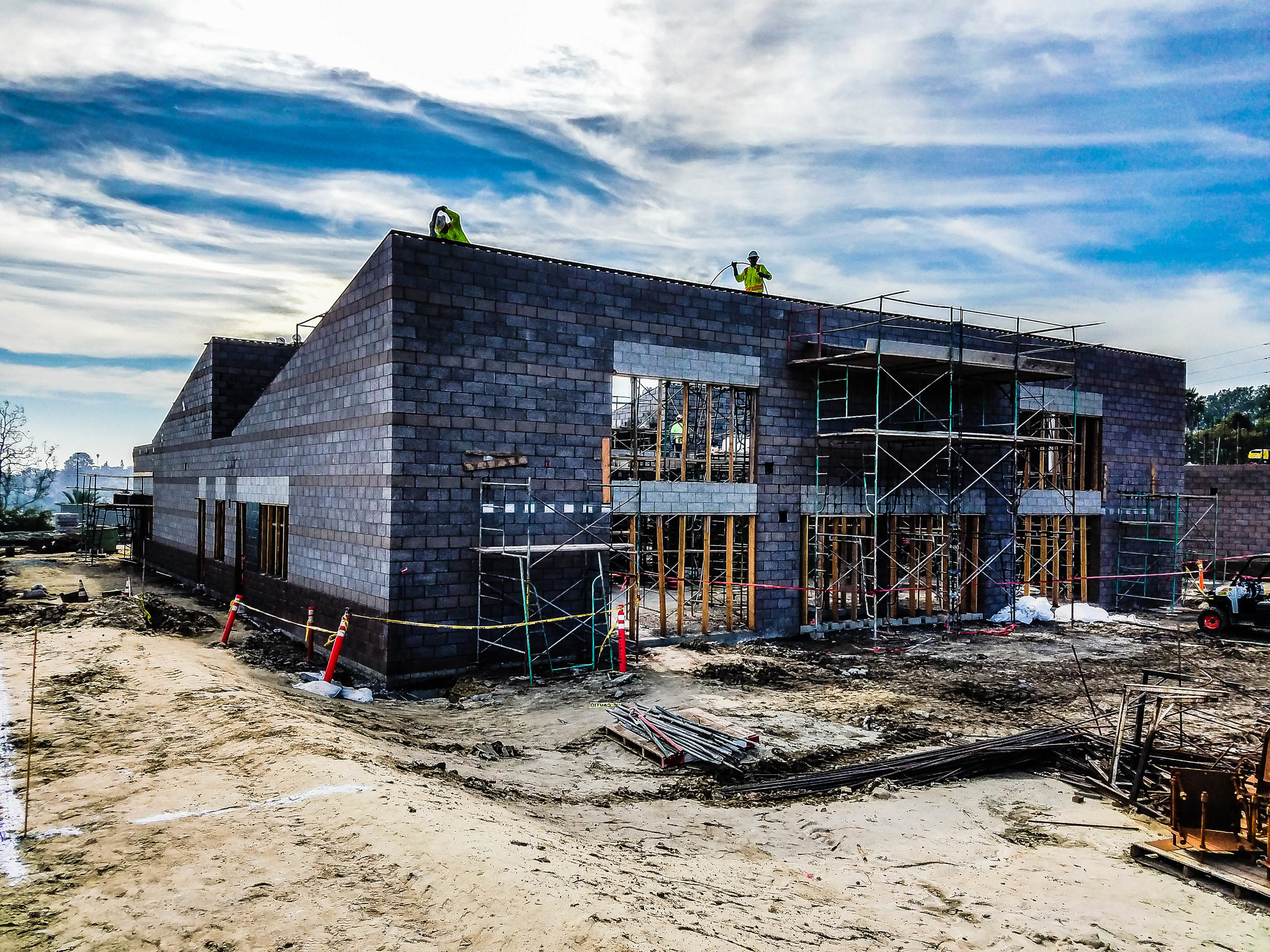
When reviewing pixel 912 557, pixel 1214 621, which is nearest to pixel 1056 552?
pixel 1214 621

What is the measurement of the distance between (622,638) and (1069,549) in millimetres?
14276

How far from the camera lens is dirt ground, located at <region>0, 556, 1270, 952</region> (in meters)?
4.63

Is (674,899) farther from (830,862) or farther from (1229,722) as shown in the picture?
(1229,722)

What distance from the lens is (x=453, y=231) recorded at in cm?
1335

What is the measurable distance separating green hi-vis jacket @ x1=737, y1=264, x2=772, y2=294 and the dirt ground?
366 inches

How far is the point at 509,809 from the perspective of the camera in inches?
276

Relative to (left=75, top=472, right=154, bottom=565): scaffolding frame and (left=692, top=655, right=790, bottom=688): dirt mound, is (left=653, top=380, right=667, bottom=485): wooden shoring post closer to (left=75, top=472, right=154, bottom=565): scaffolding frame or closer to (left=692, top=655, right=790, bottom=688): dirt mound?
(left=692, top=655, right=790, bottom=688): dirt mound

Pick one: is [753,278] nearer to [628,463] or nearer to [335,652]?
[628,463]

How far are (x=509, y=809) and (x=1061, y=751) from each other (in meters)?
6.77

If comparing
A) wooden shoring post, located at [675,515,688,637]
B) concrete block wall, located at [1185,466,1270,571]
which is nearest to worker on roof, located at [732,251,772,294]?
wooden shoring post, located at [675,515,688,637]

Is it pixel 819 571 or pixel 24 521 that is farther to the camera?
pixel 24 521

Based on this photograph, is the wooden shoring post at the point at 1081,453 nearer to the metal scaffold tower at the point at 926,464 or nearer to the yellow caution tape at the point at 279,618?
the metal scaffold tower at the point at 926,464

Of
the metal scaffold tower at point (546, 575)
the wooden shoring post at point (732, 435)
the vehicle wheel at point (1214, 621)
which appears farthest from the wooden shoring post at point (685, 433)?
the vehicle wheel at point (1214, 621)

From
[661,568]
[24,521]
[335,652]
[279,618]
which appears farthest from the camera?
[24,521]
